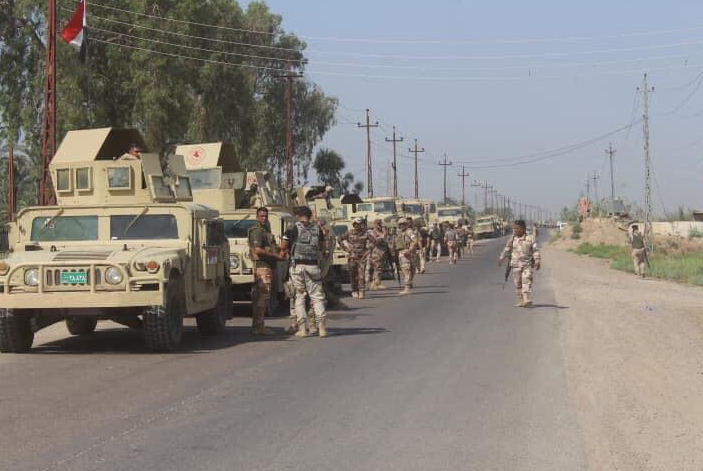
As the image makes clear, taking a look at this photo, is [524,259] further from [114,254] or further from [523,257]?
[114,254]

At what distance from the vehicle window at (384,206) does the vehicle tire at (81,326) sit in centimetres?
3178

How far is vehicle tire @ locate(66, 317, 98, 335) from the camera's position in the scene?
50.2ft

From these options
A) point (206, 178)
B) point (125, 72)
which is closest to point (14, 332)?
point (206, 178)

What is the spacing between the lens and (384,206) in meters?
47.3

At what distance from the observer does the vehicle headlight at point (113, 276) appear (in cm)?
1223

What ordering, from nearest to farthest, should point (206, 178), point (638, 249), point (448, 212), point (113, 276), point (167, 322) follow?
point (113, 276) < point (167, 322) < point (206, 178) < point (638, 249) < point (448, 212)

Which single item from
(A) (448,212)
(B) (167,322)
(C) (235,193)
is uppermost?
(C) (235,193)

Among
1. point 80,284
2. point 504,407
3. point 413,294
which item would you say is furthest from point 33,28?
point 504,407

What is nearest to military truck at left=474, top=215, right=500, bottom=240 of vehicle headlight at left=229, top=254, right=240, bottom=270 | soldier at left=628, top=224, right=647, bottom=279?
soldier at left=628, top=224, right=647, bottom=279

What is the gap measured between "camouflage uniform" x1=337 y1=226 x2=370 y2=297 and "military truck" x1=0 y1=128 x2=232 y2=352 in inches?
304

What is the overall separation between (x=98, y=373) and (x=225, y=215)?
851 centimetres

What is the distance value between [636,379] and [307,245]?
5314 mm

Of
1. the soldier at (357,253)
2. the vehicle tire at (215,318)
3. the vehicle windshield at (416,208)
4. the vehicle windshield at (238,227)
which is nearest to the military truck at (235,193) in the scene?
the vehicle windshield at (238,227)

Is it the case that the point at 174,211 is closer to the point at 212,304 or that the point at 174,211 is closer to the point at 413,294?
the point at 212,304
